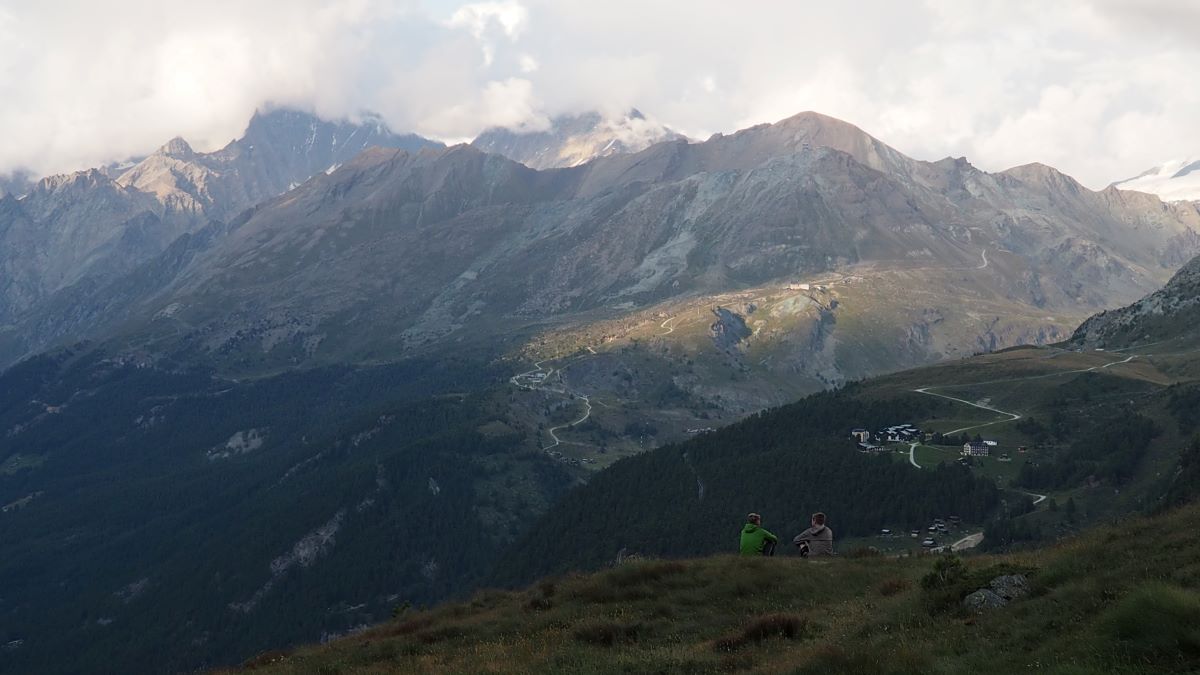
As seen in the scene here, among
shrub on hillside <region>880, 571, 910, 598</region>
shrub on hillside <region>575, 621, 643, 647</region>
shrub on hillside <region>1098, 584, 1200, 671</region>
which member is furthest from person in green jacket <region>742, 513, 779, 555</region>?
shrub on hillside <region>1098, 584, 1200, 671</region>

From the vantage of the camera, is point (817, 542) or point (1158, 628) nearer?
point (1158, 628)

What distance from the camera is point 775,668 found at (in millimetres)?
29125

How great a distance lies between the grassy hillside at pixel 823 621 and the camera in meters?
26.3

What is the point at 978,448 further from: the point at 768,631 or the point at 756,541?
the point at 768,631

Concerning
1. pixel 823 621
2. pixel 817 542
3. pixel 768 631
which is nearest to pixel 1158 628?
pixel 823 621

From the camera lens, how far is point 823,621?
35.8m

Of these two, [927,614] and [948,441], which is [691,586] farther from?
[948,441]

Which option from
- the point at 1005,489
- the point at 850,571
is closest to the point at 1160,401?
the point at 1005,489

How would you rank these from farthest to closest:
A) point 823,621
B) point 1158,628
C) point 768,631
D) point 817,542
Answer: point 817,542, point 823,621, point 768,631, point 1158,628

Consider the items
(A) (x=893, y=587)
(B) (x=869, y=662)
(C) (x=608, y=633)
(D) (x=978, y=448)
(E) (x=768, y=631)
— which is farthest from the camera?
(D) (x=978, y=448)

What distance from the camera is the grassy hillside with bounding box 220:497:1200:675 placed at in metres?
26.3

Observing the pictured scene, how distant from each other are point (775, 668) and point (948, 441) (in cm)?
17891

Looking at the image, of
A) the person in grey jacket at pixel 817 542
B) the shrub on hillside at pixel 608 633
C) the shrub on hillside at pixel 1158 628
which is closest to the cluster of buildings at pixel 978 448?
the person in grey jacket at pixel 817 542

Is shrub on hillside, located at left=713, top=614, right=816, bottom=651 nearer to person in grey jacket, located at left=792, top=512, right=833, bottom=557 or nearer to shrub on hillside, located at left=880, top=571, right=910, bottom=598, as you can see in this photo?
shrub on hillside, located at left=880, top=571, right=910, bottom=598
